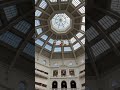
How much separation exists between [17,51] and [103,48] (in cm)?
1610

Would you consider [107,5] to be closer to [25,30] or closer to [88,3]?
[88,3]

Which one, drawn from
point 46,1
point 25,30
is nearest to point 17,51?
point 25,30

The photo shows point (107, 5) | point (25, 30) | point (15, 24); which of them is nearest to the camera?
point (107, 5)

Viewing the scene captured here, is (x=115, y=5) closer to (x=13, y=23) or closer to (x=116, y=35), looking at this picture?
(x=116, y=35)

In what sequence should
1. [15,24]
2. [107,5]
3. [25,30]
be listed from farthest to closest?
[25,30] < [15,24] < [107,5]

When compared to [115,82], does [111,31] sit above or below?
above

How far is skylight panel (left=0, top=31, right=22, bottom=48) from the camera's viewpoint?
46125 mm

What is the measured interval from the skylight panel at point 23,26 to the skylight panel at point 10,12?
2235 mm

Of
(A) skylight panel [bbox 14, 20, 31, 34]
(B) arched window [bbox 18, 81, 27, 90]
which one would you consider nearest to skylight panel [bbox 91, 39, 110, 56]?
(A) skylight panel [bbox 14, 20, 31, 34]

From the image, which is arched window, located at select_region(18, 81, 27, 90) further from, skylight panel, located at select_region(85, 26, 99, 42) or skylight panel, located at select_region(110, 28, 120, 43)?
skylight panel, located at select_region(110, 28, 120, 43)

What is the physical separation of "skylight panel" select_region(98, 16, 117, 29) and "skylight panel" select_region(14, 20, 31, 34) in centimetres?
1320

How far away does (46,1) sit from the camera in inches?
1964

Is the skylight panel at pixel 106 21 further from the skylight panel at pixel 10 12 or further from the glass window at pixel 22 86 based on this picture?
the glass window at pixel 22 86

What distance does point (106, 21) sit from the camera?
45938 millimetres
